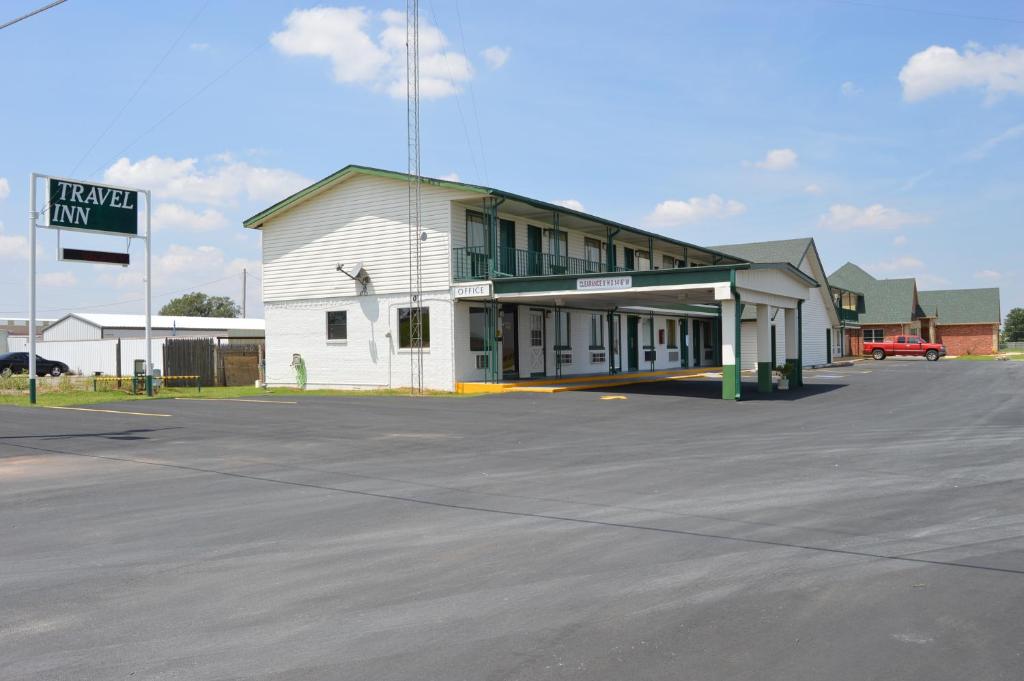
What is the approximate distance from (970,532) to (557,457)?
6011 mm

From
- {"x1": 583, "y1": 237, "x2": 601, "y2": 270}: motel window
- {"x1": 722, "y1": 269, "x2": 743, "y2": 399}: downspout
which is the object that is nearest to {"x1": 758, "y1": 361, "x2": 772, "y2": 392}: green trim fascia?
{"x1": 722, "y1": 269, "x2": 743, "y2": 399}: downspout

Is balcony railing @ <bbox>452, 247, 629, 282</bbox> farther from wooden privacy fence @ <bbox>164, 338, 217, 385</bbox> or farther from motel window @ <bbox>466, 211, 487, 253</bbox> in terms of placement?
wooden privacy fence @ <bbox>164, 338, 217, 385</bbox>

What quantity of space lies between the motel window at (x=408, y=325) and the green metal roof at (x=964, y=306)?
5928 cm

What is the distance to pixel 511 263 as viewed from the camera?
90.8ft

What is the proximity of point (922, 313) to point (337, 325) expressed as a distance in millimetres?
58471

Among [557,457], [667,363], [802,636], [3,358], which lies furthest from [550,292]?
[3,358]

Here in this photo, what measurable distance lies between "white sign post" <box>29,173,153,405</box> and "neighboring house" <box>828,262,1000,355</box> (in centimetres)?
5514

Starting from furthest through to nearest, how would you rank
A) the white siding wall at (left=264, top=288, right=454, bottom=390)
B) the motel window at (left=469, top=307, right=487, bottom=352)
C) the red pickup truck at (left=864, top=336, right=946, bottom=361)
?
1. the red pickup truck at (left=864, top=336, right=946, bottom=361)
2. the motel window at (left=469, top=307, right=487, bottom=352)
3. the white siding wall at (left=264, top=288, right=454, bottom=390)

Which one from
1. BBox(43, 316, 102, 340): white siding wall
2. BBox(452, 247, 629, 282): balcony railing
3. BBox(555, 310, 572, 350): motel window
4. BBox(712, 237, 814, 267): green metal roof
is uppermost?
BBox(712, 237, 814, 267): green metal roof

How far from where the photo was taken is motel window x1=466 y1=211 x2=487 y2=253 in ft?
87.8

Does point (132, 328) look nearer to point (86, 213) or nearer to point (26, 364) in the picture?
point (26, 364)

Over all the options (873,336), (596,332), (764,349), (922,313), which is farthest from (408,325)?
(922,313)

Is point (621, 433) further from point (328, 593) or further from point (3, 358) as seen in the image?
point (3, 358)

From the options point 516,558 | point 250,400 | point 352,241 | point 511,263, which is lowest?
point 516,558
